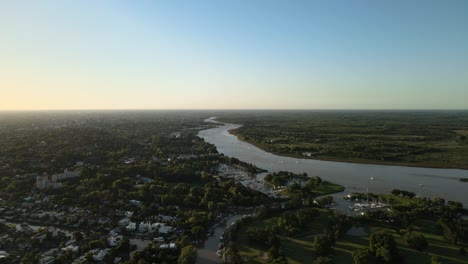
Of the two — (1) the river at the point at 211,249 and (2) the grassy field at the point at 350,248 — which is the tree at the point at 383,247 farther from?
(1) the river at the point at 211,249

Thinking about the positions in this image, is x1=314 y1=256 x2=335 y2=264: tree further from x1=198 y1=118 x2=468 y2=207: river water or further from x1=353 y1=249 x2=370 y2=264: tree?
x1=198 y1=118 x2=468 y2=207: river water

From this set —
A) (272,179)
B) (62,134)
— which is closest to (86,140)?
(62,134)

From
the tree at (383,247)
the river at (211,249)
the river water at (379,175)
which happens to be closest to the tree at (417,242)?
the tree at (383,247)

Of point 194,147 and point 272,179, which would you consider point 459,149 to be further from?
point 194,147

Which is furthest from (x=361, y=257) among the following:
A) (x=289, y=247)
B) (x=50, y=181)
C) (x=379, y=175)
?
(x=50, y=181)

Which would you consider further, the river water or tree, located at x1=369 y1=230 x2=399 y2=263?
the river water

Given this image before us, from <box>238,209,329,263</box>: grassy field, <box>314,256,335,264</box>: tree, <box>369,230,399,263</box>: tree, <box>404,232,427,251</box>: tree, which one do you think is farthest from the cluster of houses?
<box>404,232,427,251</box>: tree
